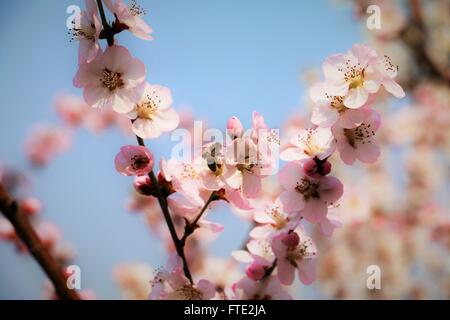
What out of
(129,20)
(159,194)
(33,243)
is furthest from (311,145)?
(33,243)

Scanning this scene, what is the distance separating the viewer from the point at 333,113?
29.0 inches

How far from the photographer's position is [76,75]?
2.44ft

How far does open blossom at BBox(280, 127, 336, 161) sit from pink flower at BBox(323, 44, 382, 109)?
0.24 feet

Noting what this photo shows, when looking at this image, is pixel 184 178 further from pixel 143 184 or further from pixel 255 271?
pixel 255 271

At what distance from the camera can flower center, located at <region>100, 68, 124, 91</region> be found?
2.41 feet

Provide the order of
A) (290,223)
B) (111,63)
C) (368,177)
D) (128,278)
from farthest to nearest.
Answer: (368,177), (128,278), (290,223), (111,63)

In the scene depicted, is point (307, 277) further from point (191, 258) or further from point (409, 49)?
→ point (409, 49)

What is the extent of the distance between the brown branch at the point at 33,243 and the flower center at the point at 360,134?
25.9 inches

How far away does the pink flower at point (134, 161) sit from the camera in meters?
0.73

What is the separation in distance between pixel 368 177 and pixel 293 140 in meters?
3.52

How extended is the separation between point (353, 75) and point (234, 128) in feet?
0.79

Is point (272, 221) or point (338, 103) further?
point (272, 221)

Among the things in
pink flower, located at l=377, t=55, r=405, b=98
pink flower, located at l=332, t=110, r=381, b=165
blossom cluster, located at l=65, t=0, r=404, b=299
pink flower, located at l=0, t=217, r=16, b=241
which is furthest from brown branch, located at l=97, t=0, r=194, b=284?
pink flower, located at l=0, t=217, r=16, b=241

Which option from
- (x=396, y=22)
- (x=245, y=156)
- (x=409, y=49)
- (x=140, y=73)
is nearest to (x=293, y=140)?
(x=245, y=156)
